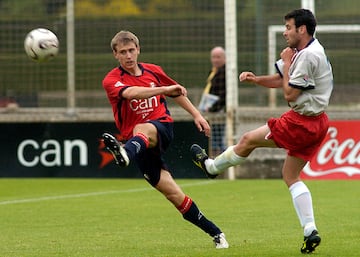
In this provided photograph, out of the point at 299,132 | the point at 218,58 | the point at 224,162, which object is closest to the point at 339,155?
the point at 218,58

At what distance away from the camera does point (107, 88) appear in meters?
9.78

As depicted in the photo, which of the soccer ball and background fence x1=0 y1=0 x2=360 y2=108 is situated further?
background fence x1=0 y1=0 x2=360 y2=108

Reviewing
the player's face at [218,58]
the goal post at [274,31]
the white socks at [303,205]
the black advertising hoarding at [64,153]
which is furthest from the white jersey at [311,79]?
the goal post at [274,31]

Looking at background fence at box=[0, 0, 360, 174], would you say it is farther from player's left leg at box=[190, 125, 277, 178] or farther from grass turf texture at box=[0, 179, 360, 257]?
player's left leg at box=[190, 125, 277, 178]

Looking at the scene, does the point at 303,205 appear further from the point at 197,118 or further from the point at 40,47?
the point at 40,47

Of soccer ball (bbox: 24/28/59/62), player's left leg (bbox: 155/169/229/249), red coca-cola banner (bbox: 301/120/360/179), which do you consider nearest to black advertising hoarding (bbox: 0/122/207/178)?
red coca-cola banner (bbox: 301/120/360/179)

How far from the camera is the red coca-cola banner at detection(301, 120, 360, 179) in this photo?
17828mm

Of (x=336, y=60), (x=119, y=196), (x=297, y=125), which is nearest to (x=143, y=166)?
(x=297, y=125)

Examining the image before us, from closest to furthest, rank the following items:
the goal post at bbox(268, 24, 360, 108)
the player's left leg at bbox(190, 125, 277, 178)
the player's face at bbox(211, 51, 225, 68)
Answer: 1. the player's left leg at bbox(190, 125, 277, 178)
2. the player's face at bbox(211, 51, 225, 68)
3. the goal post at bbox(268, 24, 360, 108)

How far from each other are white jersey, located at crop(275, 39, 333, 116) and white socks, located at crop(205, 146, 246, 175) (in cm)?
82

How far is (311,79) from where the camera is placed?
884cm

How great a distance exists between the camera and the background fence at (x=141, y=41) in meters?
20.5

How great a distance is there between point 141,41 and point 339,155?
16.3 feet

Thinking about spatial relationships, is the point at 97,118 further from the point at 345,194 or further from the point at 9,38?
the point at 345,194
